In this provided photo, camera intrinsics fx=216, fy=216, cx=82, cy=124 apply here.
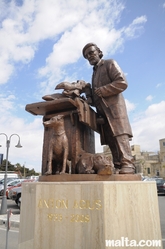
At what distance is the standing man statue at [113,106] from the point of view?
10.8 feet

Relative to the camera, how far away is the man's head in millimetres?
3764

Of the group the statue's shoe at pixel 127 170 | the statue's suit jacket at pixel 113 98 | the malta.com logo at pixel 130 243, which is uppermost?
the statue's suit jacket at pixel 113 98

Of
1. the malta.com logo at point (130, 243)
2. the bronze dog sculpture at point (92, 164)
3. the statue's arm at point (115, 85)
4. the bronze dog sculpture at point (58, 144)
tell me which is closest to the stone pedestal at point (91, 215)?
the malta.com logo at point (130, 243)

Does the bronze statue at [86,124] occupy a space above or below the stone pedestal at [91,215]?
above

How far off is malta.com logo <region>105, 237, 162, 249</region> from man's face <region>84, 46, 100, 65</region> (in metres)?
2.83

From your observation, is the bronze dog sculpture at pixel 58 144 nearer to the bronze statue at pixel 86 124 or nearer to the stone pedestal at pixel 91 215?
the bronze statue at pixel 86 124

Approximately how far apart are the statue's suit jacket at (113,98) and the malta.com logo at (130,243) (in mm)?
1463

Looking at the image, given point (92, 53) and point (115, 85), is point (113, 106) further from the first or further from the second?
point (92, 53)

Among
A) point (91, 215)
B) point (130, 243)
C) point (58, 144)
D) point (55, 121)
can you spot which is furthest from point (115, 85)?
point (130, 243)

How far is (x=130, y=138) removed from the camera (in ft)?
11.6

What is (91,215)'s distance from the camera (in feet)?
8.26

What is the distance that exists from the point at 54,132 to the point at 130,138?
4.09 ft

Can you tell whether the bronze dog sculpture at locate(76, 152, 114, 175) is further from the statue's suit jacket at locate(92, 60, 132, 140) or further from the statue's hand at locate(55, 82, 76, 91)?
the statue's hand at locate(55, 82, 76, 91)

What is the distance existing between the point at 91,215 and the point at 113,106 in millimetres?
1684
